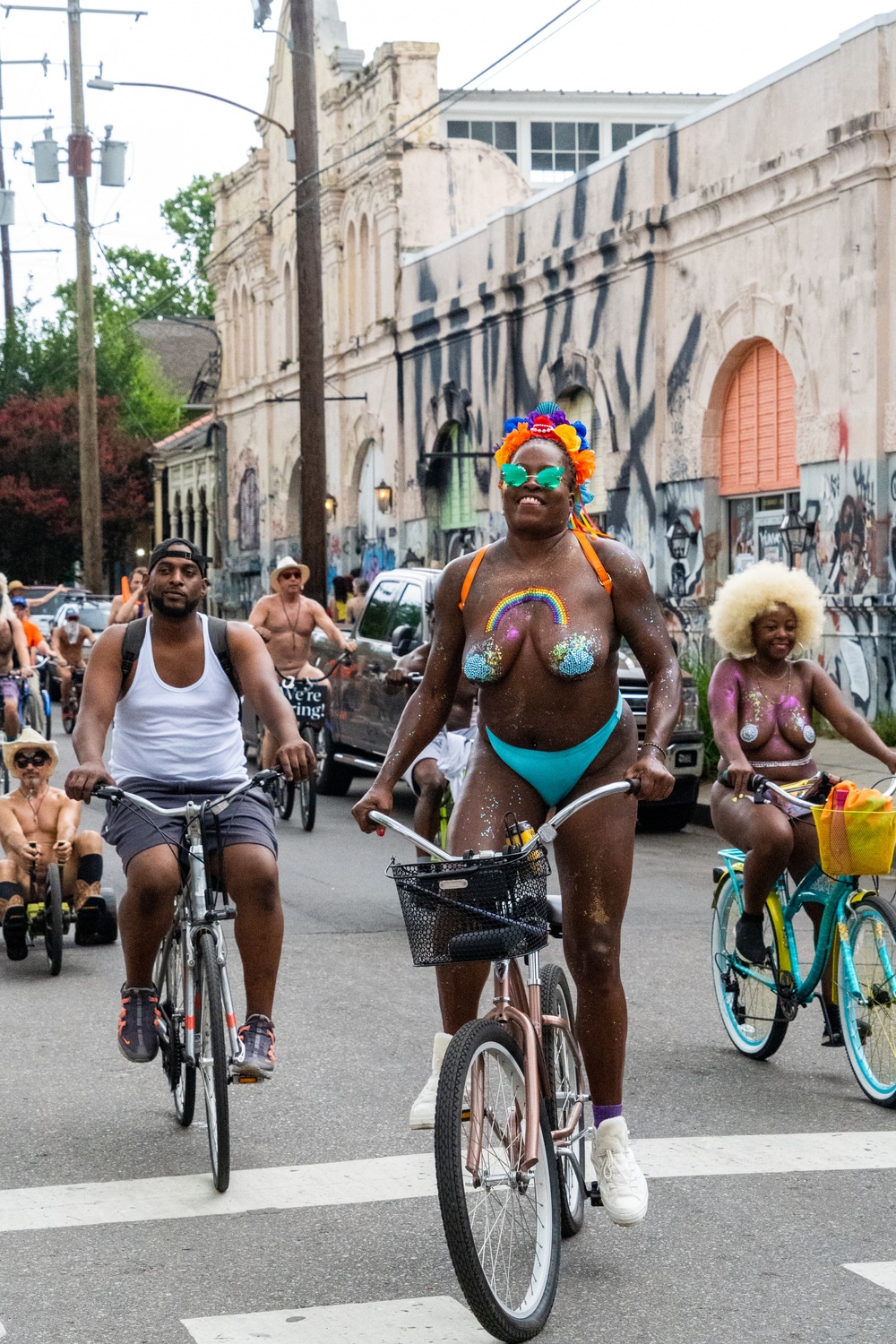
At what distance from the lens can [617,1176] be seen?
15.3ft

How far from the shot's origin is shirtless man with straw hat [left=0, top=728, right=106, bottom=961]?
8758mm

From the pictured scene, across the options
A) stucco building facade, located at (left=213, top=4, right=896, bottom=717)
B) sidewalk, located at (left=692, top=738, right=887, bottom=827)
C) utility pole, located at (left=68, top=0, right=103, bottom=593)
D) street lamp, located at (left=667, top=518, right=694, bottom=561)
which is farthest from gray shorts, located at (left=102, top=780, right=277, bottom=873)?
utility pole, located at (left=68, top=0, right=103, bottom=593)

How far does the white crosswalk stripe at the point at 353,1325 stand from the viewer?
4.23 meters

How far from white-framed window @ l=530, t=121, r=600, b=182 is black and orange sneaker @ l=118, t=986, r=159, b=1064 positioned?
59111mm

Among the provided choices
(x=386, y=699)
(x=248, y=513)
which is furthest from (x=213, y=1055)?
(x=248, y=513)

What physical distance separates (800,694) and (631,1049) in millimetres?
1472

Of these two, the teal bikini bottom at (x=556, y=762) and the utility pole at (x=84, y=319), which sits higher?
the utility pole at (x=84, y=319)

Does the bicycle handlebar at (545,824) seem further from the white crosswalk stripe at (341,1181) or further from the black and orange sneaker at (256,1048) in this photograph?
the white crosswalk stripe at (341,1181)

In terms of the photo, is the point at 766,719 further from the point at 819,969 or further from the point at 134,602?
the point at 134,602

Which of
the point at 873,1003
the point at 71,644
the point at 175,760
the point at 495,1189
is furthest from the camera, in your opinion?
the point at 71,644

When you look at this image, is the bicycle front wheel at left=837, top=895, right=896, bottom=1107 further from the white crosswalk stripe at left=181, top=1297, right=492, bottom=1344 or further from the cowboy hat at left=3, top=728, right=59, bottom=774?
the cowboy hat at left=3, top=728, right=59, bottom=774

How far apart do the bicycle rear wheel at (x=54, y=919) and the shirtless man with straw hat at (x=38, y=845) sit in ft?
0.59

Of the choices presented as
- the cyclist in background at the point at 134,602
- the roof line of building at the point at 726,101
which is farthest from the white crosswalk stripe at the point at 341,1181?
the roof line of building at the point at 726,101

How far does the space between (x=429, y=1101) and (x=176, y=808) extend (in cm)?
140
